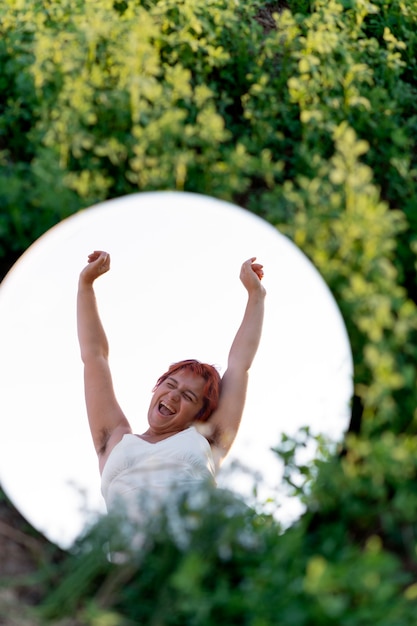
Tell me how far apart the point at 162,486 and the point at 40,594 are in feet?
1.79

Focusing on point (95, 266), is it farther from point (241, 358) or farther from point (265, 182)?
point (265, 182)

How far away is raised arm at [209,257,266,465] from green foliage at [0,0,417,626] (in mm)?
219

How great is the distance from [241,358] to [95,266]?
632 mm

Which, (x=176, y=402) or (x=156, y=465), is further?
(x=176, y=402)

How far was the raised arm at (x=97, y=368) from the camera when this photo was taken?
3.69 m

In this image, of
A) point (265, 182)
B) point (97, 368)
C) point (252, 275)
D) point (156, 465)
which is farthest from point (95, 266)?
point (265, 182)

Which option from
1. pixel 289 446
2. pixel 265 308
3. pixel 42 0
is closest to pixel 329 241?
pixel 265 308

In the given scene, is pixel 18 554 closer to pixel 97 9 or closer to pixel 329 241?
pixel 329 241

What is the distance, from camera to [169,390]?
3.74m

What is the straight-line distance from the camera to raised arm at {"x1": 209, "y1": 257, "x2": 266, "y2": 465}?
3.65 m

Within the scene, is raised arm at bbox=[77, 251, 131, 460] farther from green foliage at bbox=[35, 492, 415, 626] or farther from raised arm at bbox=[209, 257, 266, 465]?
green foliage at bbox=[35, 492, 415, 626]

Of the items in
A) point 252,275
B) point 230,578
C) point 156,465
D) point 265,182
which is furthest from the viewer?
point 265,182

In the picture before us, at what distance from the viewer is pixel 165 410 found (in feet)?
12.3

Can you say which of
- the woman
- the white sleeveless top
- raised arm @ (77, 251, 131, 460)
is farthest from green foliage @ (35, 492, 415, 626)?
raised arm @ (77, 251, 131, 460)
